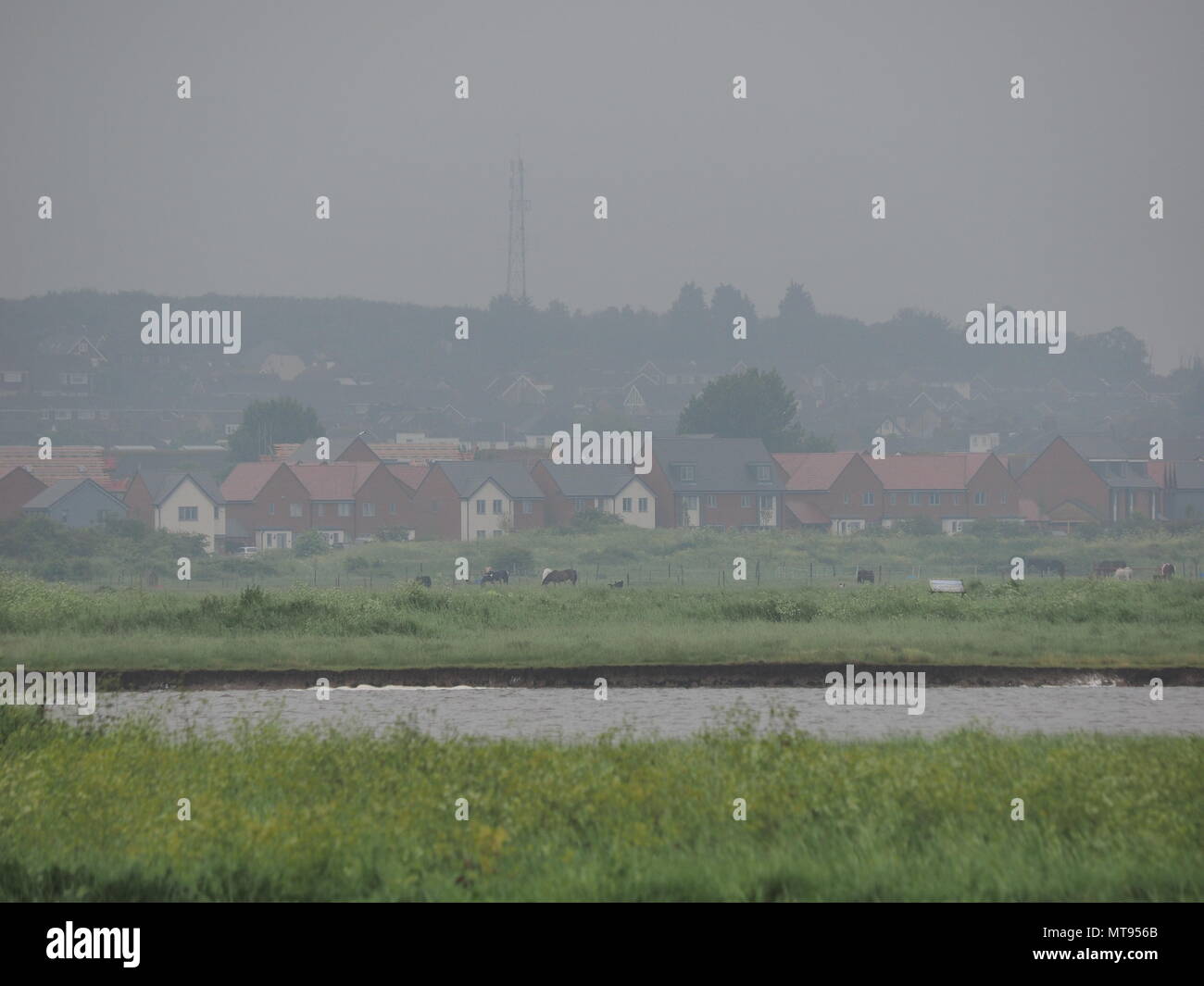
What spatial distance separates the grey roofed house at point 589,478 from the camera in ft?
364

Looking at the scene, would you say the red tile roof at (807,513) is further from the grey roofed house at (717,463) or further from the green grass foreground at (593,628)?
the green grass foreground at (593,628)

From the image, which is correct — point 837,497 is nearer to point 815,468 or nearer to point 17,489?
point 815,468

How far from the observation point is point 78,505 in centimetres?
11144

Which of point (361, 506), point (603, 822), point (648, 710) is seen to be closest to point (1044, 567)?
point (361, 506)

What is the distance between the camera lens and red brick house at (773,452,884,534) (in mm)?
116500

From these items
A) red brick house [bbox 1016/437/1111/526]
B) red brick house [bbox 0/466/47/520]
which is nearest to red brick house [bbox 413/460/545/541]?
red brick house [bbox 0/466/47/520]

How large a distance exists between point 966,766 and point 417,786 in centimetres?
623

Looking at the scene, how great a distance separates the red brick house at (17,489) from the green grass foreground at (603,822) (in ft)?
325

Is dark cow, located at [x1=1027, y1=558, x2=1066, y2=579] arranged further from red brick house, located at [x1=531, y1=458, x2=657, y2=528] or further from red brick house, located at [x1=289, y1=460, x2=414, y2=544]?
red brick house, located at [x1=289, y1=460, x2=414, y2=544]

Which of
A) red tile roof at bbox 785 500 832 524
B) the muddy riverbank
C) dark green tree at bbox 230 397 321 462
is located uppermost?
dark green tree at bbox 230 397 321 462

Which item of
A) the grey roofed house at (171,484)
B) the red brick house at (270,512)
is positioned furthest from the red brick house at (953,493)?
the grey roofed house at (171,484)

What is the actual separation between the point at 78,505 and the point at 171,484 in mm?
6974

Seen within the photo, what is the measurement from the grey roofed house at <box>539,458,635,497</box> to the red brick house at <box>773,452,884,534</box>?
565 inches
